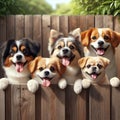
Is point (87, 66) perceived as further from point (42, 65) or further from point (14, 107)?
point (14, 107)

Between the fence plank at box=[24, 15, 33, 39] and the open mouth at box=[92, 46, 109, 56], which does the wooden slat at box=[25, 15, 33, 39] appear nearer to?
the fence plank at box=[24, 15, 33, 39]

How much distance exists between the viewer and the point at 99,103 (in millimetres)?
4000

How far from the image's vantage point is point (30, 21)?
5918 millimetres

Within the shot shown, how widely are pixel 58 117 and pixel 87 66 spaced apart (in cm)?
49

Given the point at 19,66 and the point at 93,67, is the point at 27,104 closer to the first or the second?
the point at 19,66

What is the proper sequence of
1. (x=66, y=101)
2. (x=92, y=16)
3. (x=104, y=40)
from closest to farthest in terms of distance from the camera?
(x=66, y=101) → (x=104, y=40) → (x=92, y=16)

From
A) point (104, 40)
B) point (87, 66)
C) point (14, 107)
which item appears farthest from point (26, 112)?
point (104, 40)

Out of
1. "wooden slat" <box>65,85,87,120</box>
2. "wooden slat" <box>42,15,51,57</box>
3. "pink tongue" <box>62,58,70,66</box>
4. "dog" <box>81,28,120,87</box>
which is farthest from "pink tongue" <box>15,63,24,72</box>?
"wooden slat" <box>42,15,51,57</box>

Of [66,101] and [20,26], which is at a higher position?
[20,26]

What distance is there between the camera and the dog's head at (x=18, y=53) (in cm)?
416

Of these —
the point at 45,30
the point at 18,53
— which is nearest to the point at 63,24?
the point at 45,30

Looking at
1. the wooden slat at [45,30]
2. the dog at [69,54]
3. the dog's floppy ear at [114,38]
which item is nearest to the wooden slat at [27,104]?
the dog at [69,54]

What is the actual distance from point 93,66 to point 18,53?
661 mm

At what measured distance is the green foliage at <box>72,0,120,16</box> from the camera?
559cm
